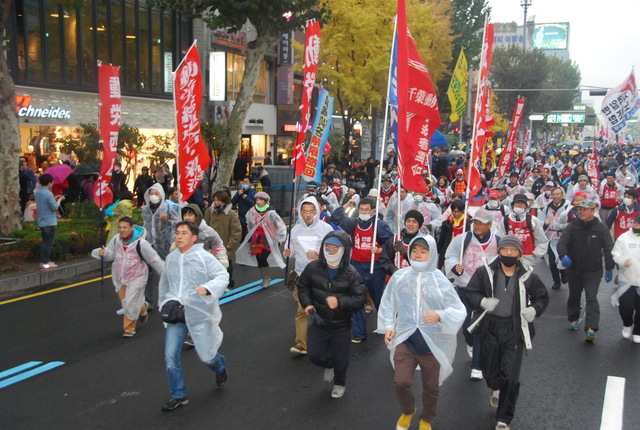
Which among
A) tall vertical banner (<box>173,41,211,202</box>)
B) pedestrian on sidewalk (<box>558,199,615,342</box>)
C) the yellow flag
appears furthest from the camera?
the yellow flag

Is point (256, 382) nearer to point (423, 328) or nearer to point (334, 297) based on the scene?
point (334, 297)

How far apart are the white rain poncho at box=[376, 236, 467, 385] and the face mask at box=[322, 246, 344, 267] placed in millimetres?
668

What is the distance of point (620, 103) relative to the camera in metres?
19.6

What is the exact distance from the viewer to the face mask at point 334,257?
570 cm

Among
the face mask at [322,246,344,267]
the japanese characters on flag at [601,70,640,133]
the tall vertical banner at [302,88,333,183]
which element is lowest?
the face mask at [322,246,344,267]

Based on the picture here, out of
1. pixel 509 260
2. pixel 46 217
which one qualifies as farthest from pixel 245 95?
pixel 509 260

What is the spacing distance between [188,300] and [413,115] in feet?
10.8

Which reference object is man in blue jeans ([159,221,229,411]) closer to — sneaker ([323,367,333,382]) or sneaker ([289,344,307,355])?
sneaker ([323,367,333,382])

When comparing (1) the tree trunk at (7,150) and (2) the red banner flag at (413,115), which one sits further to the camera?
(1) the tree trunk at (7,150)

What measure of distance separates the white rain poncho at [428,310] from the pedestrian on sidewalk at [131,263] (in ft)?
10.8

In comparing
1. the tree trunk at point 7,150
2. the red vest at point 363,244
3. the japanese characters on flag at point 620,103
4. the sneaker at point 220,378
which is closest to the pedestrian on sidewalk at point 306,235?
the red vest at point 363,244

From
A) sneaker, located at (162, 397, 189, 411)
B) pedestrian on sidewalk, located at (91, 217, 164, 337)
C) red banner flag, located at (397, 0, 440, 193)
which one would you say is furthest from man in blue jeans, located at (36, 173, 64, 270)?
red banner flag, located at (397, 0, 440, 193)

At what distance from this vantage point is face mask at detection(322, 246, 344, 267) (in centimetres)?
570

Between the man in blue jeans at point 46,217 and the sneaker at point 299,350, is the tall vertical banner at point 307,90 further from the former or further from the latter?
the man in blue jeans at point 46,217
